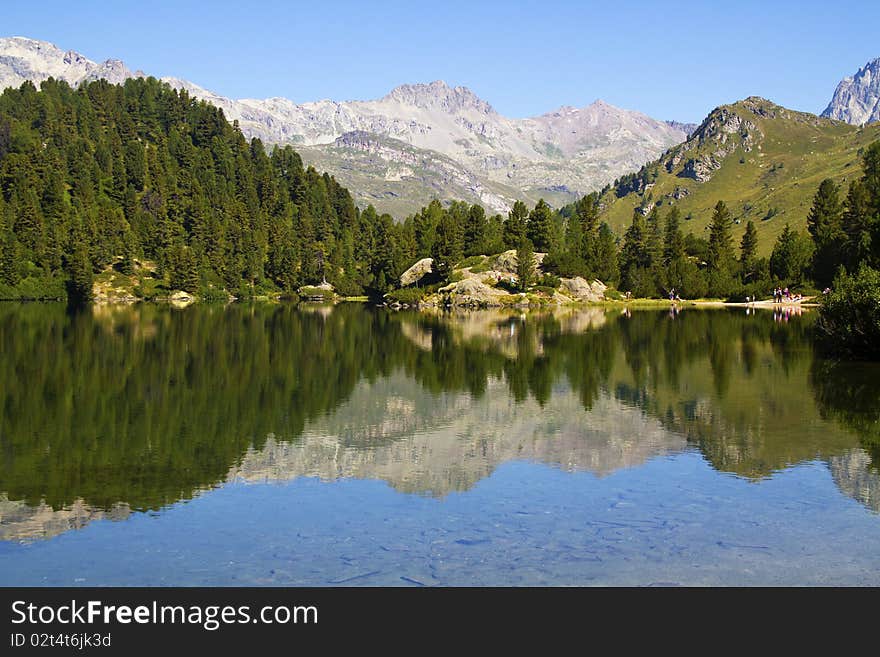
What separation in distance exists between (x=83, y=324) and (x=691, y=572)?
11299 centimetres

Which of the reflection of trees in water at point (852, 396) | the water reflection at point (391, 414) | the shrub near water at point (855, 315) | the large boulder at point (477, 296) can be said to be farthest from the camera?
the large boulder at point (477, 296)

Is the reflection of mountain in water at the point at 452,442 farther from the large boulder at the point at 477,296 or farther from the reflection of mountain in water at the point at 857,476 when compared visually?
the large boulder at the point at 477,296

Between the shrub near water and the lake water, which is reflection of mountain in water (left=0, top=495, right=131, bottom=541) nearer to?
the lake water

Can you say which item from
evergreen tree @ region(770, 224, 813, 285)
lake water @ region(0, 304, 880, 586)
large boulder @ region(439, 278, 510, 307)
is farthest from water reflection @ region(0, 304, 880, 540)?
evergreen tree @ region(770, 224, 813, 285)

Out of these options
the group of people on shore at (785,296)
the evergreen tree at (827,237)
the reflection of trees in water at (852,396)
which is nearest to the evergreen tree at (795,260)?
the evergreen tree at (827,237)

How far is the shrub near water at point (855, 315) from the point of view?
6397 centimetres

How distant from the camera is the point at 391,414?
154 feet

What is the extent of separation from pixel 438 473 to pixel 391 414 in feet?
45.7

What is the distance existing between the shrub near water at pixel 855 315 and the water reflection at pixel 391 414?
3.57 metres

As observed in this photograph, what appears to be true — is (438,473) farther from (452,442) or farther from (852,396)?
(852,396)

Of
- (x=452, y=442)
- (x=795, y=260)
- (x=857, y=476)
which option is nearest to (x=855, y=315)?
(x=857, y=476)

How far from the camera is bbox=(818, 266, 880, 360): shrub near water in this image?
210 ft
